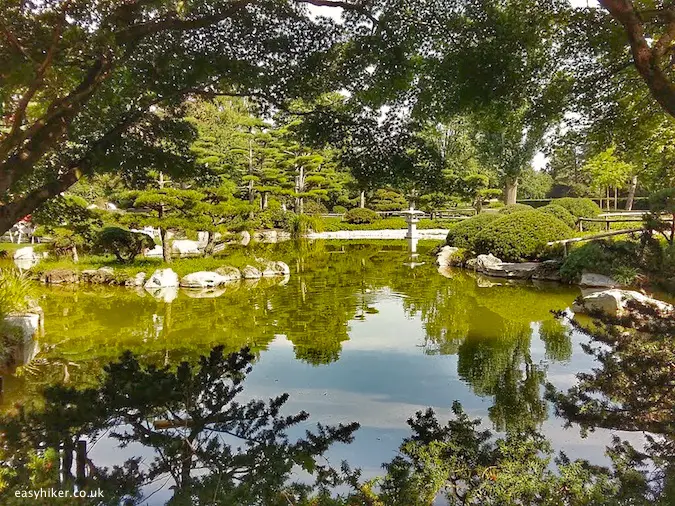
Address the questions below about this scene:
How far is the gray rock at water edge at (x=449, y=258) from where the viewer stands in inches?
495

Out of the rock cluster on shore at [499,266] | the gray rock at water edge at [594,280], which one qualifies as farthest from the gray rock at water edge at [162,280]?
the gray rock at water edge at [594,280]

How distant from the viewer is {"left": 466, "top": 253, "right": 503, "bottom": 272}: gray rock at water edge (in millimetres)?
11180

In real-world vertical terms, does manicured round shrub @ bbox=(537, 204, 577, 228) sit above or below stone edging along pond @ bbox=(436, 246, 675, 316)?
above

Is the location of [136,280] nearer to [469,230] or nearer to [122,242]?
[122,242]

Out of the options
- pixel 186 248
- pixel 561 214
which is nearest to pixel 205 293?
pixel 186 248

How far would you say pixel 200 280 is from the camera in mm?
9781

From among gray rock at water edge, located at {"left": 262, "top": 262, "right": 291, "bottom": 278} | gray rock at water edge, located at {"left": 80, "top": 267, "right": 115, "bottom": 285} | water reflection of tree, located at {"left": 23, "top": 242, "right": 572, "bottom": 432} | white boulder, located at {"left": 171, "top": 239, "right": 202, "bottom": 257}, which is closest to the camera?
water reflection of tree, located at {"left": 23, "top": 242, "right": 572, "bottom": 432}

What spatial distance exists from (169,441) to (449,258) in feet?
37.8

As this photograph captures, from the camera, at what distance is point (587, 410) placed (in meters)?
2.19

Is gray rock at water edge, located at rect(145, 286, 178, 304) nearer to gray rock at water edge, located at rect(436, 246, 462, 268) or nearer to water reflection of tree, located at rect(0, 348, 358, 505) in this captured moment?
gray rock at water edge, located at rect(436, 246, 462, 268)

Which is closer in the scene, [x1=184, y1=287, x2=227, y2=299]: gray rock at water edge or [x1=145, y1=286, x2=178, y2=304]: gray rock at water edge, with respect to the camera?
[x1=145, y1=286, x2=178, y2=304]: gray rock at water edge

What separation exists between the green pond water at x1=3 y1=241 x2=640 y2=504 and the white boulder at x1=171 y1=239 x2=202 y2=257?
3615 millimetres

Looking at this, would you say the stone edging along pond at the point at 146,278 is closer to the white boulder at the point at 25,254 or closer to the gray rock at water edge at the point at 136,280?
the gray rock at water edge at the point at 136,280

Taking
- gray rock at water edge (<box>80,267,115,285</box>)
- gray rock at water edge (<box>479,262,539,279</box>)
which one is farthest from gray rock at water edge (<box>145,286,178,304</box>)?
gray rock at water edge (<box>479,262,539,279</box>)
